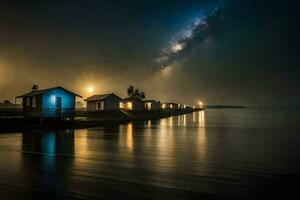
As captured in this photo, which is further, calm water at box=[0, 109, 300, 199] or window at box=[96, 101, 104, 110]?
window at box=[96, 101, 104, 110]

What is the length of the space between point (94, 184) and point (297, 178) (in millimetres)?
7350

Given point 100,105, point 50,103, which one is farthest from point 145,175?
point 100,105

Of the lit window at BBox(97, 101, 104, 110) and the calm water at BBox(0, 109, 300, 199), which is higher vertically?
the lit window at BBox(97, 101, 104, 110)

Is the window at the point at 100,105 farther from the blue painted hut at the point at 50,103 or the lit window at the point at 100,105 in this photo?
the blue painted hut at the point at 50,103

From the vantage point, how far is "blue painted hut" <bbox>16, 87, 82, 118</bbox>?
46469 millimetres

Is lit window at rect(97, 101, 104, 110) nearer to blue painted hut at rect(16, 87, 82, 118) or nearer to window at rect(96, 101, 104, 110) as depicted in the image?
window at rect(96, 101, 104, 110)

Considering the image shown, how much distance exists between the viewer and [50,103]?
4738cm

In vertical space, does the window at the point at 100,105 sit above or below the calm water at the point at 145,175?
above

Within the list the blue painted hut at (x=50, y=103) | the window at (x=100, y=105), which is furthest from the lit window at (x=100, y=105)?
the blue painted hut at (x=50, y=103)

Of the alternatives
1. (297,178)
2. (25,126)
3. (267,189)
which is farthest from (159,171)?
(25,126)

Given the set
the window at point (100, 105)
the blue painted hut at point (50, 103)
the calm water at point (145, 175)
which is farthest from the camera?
the window at point (100, 105)

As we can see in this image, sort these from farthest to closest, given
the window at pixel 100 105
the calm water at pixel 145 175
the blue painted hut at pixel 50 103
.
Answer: the window at pixel 100 105 < the blue painted hut at pixel 50 103 < the calm water at pixel 145 175

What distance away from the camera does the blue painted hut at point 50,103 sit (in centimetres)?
4647

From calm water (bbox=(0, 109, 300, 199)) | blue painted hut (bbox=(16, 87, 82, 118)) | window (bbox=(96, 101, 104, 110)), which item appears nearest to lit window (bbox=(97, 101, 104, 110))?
window (bbox=(96, 101, 104, 110))
